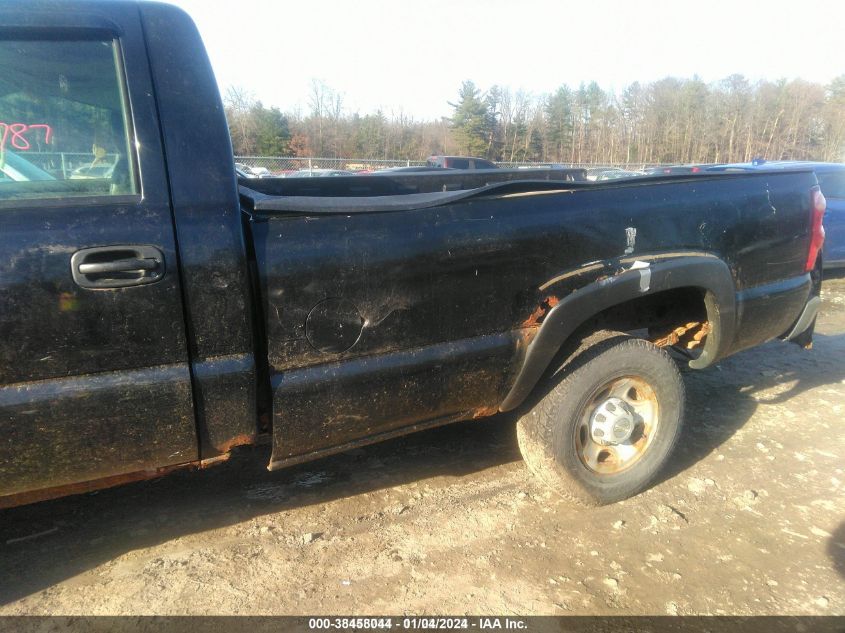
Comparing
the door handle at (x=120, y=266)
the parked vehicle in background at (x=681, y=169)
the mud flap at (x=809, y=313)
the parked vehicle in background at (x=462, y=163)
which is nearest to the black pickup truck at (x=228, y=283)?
the door handle at (x=120, y=266)

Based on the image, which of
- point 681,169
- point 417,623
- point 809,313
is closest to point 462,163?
point 681,169

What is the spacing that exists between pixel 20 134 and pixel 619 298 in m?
2.37

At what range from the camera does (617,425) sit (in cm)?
290

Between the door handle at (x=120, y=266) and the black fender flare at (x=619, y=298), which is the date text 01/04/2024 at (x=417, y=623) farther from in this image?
the door handle at (x=120, y=266)

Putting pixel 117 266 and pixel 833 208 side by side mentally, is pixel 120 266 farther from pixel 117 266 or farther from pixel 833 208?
pixel 833 208

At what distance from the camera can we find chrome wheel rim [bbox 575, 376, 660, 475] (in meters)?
2.91

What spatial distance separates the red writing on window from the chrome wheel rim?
2439 mm

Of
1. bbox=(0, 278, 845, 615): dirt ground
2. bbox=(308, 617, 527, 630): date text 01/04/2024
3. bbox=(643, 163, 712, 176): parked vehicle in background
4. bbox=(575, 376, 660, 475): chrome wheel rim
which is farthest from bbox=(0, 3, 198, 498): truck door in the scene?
bbox=(643, 163, 712, 176): parked vehicle in background

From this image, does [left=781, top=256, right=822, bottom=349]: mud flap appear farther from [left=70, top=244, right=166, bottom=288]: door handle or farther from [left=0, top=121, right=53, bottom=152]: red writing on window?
[left=0, top=121, right=53, bottom=152]: red writing on window

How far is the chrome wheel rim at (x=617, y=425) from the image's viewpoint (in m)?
2.91

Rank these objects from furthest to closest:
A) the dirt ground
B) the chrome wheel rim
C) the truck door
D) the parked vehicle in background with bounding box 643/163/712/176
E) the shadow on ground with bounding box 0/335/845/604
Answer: the parked vehicle in background with bounding box 643/163/712/176
the chrome wheel rim
the shadow on ground with bounding box 0/335/845/604
the dirt ground
the truck door

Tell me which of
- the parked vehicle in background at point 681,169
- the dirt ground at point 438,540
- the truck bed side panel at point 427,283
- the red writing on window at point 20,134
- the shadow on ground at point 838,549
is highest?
the red writing on window at point 20,134

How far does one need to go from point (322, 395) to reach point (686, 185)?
6.59ft

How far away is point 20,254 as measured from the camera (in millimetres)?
1756
